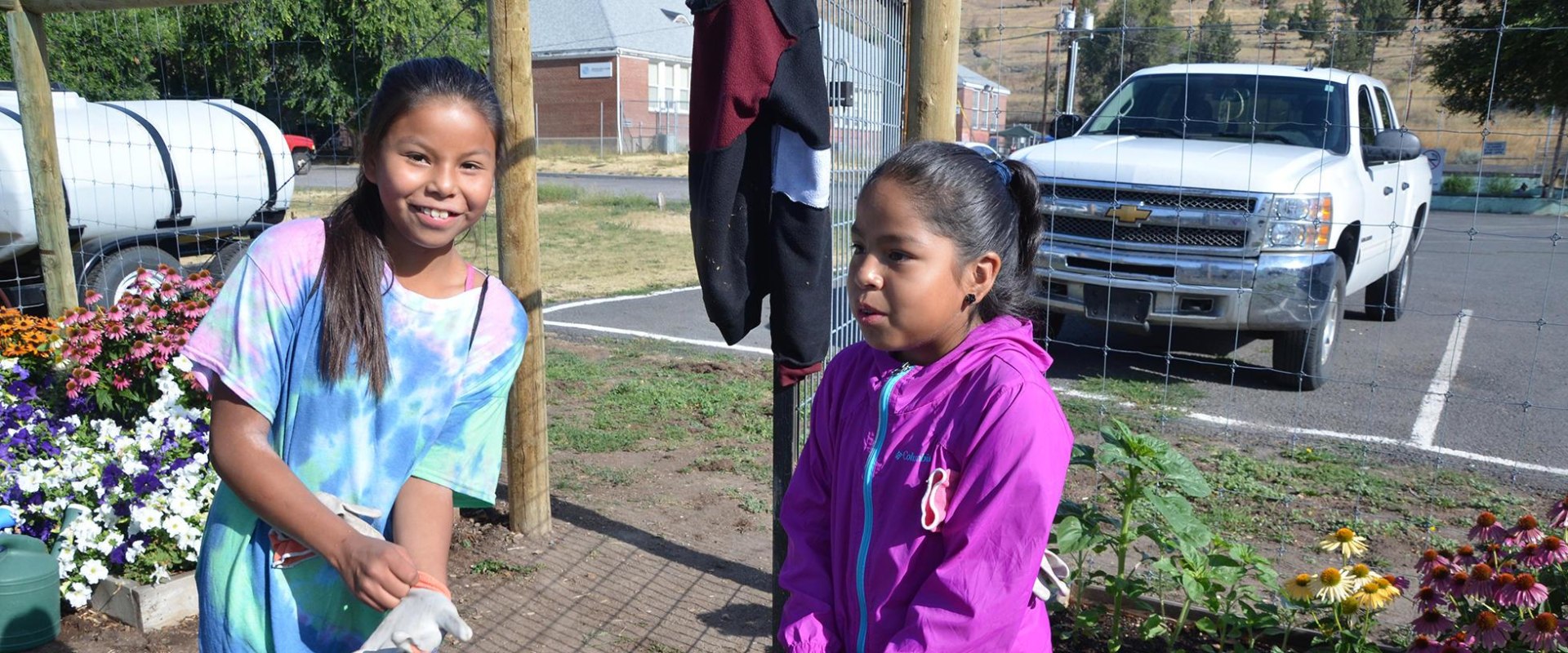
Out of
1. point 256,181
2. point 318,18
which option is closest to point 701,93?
point 256,181

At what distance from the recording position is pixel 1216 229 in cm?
633

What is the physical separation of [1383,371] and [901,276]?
7.05 metres

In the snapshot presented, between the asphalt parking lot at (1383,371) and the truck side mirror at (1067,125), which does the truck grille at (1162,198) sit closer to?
the truck side mirror at (1067,125)

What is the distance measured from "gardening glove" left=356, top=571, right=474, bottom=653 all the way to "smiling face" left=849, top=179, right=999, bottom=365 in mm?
760

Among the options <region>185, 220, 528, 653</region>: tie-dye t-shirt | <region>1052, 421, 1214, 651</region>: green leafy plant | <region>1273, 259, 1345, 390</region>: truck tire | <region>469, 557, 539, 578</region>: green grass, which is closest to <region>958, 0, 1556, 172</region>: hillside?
<region>1273, 259, 1345, 390</region>: truck tire

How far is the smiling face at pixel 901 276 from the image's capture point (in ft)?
5.77

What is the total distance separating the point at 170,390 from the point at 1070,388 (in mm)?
4886

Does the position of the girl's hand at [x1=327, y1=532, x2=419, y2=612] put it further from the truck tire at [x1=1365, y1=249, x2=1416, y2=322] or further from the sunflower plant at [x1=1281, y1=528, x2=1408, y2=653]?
the truck tire at [x1=1365, y1=249, x2=1416, y2=322]

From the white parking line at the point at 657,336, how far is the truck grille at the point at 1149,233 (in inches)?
90.6

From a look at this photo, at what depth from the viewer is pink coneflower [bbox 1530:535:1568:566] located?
2.59 meters

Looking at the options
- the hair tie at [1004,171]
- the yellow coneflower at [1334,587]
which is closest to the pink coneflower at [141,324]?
the hair tie at [1004,171]

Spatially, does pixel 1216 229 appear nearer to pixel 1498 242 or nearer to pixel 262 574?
pixel 262 574

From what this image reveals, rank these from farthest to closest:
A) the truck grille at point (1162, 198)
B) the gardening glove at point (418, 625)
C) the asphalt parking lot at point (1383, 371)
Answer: the truck grille at point (1162, 198) → the asphalt parking lot at point (1383, 371) → the gardening glove at point (418, 625)

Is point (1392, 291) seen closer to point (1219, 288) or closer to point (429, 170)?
point (1219, 288)
